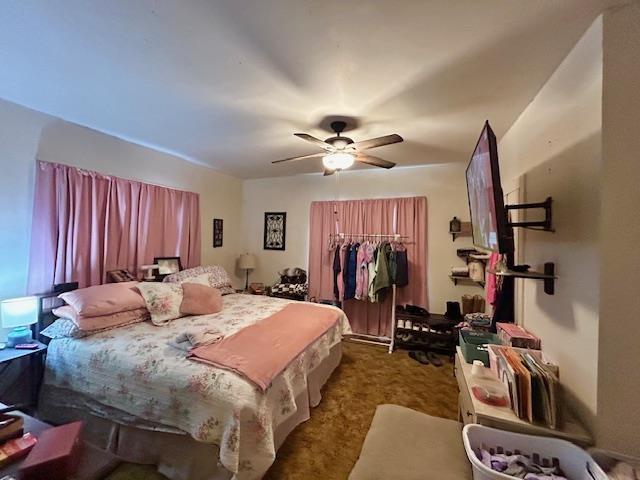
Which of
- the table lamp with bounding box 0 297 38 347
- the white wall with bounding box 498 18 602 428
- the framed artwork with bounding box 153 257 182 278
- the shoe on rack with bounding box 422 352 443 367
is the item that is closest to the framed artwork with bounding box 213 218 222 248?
the framed artwork with bounding box 153 257 182 278

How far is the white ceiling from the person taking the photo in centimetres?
120

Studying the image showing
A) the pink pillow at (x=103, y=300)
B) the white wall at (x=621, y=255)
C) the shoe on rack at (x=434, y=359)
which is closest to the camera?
the white wall at (x=621, y=255)

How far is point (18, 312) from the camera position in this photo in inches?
77.0

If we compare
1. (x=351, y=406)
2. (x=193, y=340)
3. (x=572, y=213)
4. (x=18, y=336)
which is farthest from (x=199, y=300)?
(x=572, y=213)

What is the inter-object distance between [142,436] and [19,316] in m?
1.28

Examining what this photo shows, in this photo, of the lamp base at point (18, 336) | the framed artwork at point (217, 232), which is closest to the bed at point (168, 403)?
the lamp base at point (18, 336)

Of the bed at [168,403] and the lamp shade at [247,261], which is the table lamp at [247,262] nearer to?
the lamp shade at [247,261]

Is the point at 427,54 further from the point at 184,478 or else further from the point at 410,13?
Answer: the point at 184,478

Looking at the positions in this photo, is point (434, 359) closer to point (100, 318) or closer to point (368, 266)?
point (368, 266)

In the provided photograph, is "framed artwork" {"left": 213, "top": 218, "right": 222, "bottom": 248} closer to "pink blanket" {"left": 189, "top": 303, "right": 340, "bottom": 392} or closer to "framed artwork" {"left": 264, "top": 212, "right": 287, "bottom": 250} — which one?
"framed artwork" {"left": 264, "top": 212, "right": 287, "bottom": 250}

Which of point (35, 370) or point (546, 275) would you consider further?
point (35, 370)

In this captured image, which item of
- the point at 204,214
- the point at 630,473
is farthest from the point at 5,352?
the point at 630,473

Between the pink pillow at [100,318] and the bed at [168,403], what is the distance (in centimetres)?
8

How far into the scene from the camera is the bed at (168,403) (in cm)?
146
